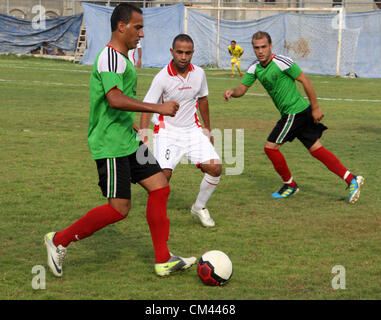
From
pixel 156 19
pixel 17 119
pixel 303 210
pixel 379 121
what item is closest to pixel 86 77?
pixel 156 19

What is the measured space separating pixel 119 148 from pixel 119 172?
183 mm

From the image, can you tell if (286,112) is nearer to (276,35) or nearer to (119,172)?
(119,172)

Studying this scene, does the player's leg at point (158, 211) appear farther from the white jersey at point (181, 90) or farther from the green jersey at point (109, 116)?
the white jersey at point (181, 90)

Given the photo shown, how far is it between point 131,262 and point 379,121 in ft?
35.8

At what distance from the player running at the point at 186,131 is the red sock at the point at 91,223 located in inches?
70.8

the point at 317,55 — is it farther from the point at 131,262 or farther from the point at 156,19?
the point at 131,262

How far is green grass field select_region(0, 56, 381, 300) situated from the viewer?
4.94 metres

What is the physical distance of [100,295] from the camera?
4.72 meters

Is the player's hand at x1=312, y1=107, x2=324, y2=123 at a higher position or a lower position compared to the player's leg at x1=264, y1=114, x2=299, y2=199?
higher

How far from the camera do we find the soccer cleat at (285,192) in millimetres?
8083

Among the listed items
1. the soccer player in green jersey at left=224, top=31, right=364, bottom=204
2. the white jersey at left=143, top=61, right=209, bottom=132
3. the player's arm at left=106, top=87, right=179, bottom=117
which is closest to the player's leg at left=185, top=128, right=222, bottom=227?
the white jersey at left=143, top=61, right=209, bottom=132

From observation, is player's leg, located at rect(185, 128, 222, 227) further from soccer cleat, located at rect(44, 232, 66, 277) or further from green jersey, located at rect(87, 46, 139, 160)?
soccer cleat, located at rect(44, 232, 66, 277)

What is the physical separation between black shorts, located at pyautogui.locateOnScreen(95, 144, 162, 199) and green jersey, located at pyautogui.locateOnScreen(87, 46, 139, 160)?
5 cm
